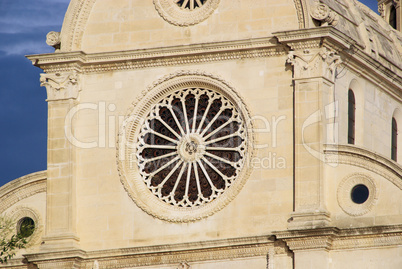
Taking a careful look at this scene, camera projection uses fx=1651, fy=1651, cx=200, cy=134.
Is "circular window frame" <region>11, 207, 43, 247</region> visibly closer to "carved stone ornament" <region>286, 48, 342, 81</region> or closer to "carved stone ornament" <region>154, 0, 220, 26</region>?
"carved stone ornament" <region>154, 0, 220, 26</region>

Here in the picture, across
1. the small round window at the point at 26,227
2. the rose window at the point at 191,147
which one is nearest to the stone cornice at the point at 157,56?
the rose window at the point at 191,147

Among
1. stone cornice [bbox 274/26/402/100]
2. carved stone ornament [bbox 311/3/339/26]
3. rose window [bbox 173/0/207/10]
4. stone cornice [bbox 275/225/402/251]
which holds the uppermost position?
rose window [bbox 173/0/207/10]

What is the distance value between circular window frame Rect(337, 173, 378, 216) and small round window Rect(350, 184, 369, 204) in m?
0.06

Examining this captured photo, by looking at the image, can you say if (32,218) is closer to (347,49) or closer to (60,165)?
(60,165)

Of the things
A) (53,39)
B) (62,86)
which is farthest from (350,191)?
(53,39)

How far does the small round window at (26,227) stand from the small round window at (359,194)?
9375mm

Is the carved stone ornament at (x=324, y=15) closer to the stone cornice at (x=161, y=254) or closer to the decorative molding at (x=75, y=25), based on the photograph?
the stone cornice at (x=161, y=254)

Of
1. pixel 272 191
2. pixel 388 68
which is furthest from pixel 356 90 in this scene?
pixel 272 191

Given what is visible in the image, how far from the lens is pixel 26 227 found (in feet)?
155

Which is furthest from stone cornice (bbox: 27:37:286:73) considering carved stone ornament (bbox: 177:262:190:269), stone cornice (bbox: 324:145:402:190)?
carved stone ornament (bbox: 177:262:190:269)

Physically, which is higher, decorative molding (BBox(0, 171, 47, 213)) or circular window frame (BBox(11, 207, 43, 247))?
decorative molding (BBox(0, 171, 47, 213))

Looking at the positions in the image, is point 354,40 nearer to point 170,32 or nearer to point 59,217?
point 170,32

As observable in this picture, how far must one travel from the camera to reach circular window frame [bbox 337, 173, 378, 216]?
43781mm

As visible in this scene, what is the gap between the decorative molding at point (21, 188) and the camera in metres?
47.4
